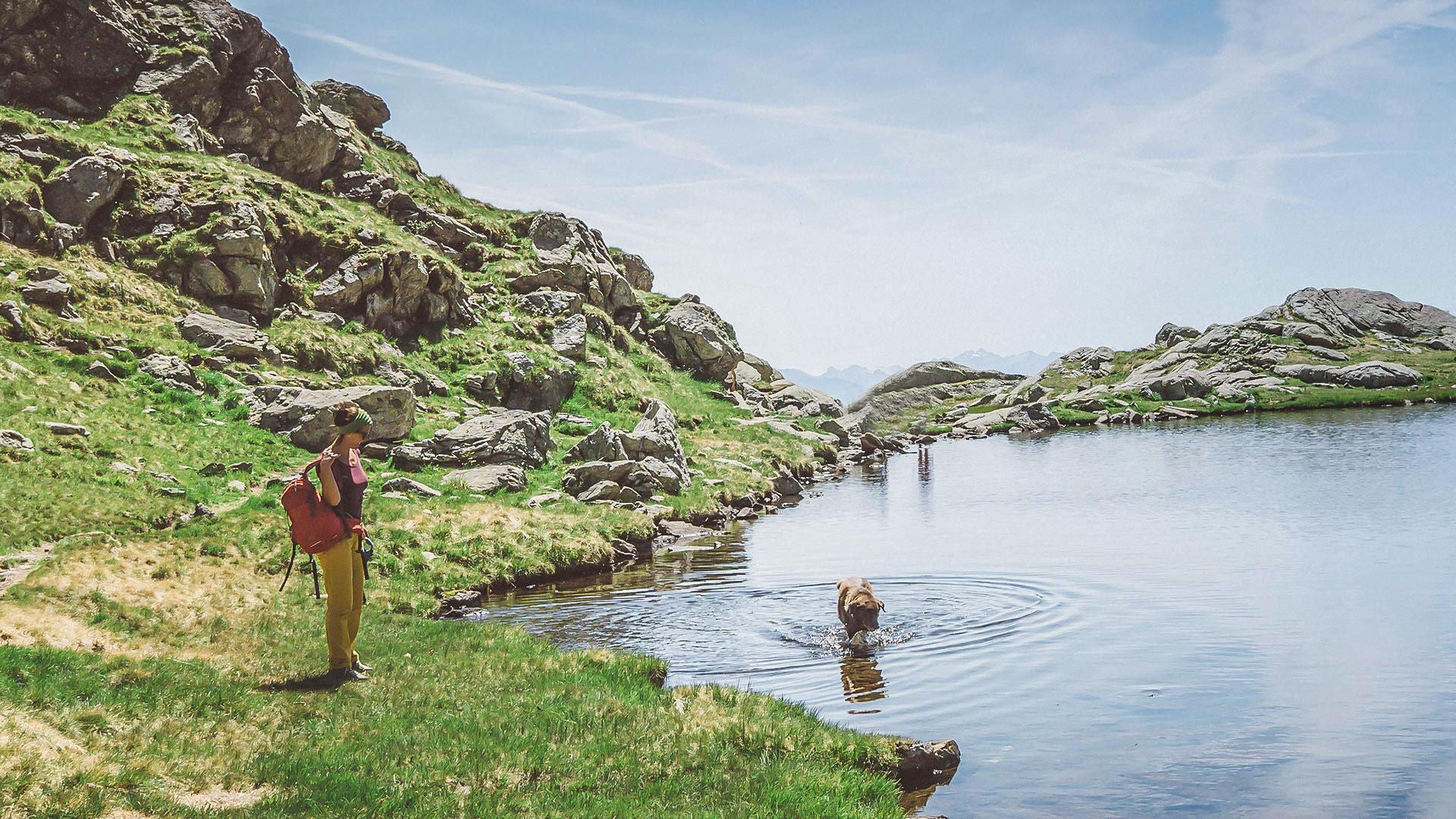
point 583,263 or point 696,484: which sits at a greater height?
point 583,263

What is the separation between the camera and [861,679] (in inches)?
685

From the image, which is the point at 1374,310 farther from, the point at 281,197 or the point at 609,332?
the point at 281,197

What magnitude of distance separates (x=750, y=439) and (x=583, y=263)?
19.8m

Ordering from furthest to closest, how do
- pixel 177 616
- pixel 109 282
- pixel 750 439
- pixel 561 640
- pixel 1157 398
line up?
pixel 1157 398, pixel 750 439, pixel 109 282, pixel 561 640, pixel 177 616

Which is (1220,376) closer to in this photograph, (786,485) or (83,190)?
(786,485)

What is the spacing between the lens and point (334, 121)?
6234 centimetres

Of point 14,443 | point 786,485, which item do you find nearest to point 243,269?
point 14,443

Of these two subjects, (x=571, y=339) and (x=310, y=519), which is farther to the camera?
(x=571, y=339)

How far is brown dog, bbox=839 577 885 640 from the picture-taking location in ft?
65.2

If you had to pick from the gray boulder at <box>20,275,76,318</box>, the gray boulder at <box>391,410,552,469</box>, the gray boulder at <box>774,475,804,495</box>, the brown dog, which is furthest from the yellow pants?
the gray boulder at <box>774,475,804,495</box>

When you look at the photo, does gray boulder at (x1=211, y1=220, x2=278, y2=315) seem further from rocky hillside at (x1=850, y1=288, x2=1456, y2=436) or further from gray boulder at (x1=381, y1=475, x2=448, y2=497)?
rocky hillside at (x1=850, y1=288, x2=1456, y2=436)

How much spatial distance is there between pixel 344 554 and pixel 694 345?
61.6 m

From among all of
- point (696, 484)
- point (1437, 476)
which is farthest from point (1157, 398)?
point (696, 484)

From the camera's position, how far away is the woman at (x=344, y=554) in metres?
13.6
